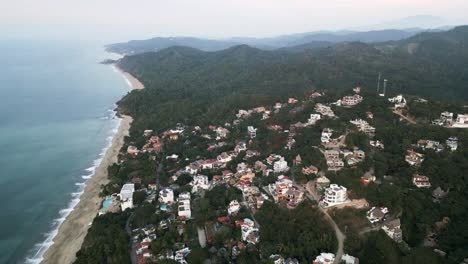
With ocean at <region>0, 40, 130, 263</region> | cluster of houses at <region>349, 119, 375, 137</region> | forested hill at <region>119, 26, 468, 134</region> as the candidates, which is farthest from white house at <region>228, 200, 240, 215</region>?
forested hill at <region>119, 26, 468, 134</region>

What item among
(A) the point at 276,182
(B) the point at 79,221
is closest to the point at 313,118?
(A) the point at 276,182

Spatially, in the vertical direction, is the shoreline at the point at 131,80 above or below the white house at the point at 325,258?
below

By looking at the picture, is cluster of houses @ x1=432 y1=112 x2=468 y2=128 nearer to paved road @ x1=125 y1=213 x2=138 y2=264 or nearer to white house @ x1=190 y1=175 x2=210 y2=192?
white house @ x1=190 y1=175 x2=210 y2=192

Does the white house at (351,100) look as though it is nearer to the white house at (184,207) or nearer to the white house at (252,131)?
the white house at (252,131)

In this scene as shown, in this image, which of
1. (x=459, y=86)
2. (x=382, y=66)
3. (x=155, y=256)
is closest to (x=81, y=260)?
(x=155, y=256)

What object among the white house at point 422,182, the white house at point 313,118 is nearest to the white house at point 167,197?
the white house at point 313,118

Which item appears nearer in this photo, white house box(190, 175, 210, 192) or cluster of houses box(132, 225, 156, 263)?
cluster of houses box(132, 225, 156, 263)
